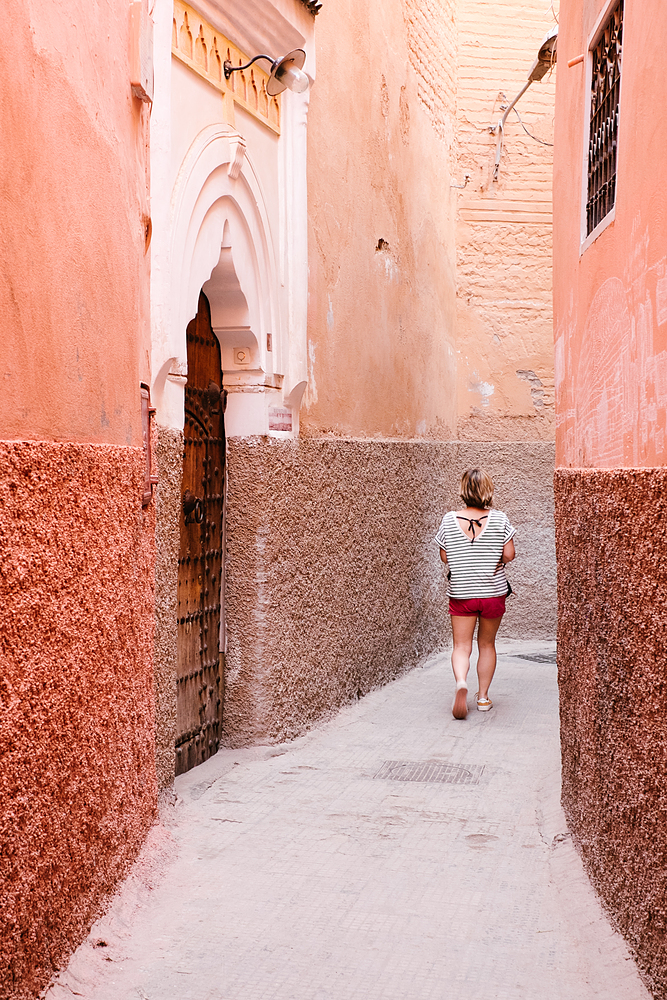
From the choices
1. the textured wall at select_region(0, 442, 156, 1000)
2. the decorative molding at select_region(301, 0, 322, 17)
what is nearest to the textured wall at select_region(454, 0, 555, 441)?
the decorative molding at select_region(301, 0, 322, 17)

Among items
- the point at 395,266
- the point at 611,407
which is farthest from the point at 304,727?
the point at 395,266

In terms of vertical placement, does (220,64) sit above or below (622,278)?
above

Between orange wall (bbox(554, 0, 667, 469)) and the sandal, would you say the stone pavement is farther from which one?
orange wall (bbox(554, 0, 667, 469))

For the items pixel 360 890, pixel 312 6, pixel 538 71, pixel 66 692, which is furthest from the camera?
pixel 538 71

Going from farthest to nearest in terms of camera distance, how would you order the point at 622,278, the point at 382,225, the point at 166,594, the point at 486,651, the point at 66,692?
the point at 382,225, the point at 486,651, the point at 166,594, the point at 622,278, the point at 66,692

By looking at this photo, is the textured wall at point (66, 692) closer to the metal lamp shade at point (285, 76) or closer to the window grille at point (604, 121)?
the window grille at point (604, 121)

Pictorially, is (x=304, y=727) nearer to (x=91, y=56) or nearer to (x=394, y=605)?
(x=394, y=605)

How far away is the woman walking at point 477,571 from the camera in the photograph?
653 centimetres

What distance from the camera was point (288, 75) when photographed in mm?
5395

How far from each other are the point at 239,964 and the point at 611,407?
202 cm

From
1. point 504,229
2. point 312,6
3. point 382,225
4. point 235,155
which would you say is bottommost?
point 235,155

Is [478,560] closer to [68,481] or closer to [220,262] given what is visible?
[220,262]

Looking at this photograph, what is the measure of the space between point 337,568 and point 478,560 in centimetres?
85

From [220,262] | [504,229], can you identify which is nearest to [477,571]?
[220,262]
